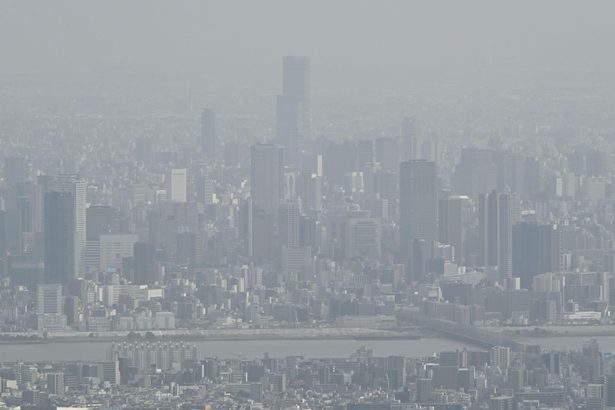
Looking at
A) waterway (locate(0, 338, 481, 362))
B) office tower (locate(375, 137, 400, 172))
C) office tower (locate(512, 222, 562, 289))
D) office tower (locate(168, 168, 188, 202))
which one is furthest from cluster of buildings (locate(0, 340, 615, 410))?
office tower (locate(375, 137, 400, 172))

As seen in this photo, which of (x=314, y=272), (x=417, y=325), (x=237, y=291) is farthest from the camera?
(x=314, y=272)

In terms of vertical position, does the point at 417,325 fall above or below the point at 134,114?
below

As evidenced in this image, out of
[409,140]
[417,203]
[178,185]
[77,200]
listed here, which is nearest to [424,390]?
[77,200]

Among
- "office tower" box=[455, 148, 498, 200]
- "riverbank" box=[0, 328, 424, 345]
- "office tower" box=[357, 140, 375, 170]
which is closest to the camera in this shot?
"riverbank" box=[0, 328, 424, 345]

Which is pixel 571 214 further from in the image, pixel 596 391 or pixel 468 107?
pixel 596 391

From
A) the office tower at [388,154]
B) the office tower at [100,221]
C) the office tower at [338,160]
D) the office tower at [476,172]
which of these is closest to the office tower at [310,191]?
the office tower at [338,160]

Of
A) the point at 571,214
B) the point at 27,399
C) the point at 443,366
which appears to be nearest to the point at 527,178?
the point at 571,214

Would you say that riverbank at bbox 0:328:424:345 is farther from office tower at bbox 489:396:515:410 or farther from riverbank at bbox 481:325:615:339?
office tower at bbox 489:396:515:410

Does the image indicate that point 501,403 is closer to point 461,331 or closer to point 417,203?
point 461,331
